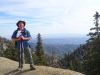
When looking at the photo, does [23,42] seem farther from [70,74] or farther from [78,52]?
[78,52]

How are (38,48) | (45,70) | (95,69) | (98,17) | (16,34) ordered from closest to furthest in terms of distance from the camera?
(16,34) → (45,70) → (95,69) → (98,17) → (38,48)

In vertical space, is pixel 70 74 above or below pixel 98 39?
below

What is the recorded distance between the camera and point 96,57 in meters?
29.4

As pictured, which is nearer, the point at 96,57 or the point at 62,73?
the point at 62,73

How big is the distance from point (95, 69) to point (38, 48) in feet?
84.6

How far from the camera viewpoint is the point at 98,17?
3522 centimetres

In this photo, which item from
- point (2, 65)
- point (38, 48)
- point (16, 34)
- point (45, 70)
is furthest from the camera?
point (38, 48)

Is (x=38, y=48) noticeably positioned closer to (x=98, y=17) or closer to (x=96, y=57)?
(x=98, y=17)

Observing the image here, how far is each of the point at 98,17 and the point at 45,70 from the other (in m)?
24.0

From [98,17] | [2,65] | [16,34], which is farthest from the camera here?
[98,17]

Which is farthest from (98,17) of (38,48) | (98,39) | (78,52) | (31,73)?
(78,52)

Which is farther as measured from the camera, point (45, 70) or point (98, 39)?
point (98, 39)

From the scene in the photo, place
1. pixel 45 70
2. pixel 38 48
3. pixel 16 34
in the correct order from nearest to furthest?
pixel 16 34, pixel 45 70, pixel 38 48

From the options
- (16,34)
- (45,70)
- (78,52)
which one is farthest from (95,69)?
(78,52)
